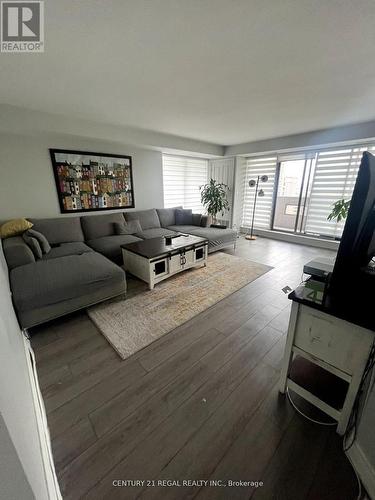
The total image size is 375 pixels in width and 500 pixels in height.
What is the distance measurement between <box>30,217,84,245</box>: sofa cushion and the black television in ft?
11.2

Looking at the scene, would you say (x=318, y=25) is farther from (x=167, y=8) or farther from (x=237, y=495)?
(x=237, y=495)

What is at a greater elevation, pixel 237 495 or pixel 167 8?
pixel 167 8

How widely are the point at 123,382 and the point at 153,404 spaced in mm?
278

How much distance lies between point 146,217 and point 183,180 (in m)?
1.80

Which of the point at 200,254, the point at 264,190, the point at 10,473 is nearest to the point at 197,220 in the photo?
the point at 200,254

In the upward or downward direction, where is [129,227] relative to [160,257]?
upward

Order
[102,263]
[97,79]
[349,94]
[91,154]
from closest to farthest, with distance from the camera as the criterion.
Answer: [97,79] < [349,94] < [102,263] < [91,154]

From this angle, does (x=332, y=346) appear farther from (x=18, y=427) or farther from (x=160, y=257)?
(x=160, y=257)

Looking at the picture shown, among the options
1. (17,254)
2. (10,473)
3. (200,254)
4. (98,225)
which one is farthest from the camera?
(98,225)

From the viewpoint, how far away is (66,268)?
2129mm

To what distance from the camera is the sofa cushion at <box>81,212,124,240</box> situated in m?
3.48

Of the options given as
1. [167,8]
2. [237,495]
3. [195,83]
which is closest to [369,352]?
[237,495]

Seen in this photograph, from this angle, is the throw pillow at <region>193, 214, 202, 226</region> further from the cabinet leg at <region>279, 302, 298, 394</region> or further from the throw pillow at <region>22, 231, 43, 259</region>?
the cabinet leg at <region>279, 302, 298, 394</region>

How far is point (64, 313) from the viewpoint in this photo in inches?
78.3
